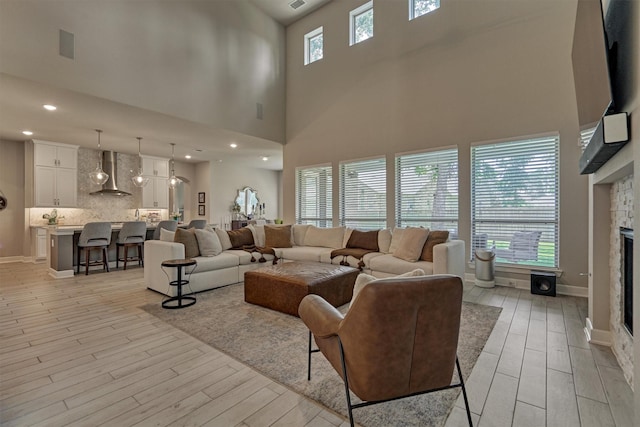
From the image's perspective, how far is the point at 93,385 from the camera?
1978 mm

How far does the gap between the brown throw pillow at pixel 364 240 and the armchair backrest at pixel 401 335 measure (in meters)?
3.57

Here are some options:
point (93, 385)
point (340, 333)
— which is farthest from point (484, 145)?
point (93, 385)

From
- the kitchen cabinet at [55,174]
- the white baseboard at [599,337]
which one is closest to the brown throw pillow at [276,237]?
the white baseboard at [599,337]

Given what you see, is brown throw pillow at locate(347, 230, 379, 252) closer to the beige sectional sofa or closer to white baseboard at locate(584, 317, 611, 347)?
the beige sectional sofa

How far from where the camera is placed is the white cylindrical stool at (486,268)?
4473 mm

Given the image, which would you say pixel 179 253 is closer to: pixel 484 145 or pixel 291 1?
pixel 484 145

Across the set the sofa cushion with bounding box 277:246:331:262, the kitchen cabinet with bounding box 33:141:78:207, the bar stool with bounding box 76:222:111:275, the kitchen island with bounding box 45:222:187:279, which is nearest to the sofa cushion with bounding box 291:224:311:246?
the sofa cushion with bounding box 277:246:331:262

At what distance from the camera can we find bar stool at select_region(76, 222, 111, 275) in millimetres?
5383

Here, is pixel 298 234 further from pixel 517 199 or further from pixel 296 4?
pixel 296 4

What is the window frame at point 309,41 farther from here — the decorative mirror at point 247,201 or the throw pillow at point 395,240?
the decorative mirror at point 247,201

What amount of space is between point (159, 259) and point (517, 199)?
554 centimetres

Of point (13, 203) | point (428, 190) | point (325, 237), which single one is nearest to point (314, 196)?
point (325, 237)

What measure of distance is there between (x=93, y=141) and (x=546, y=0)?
30.2 ft

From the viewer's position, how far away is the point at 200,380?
2.03 meters
